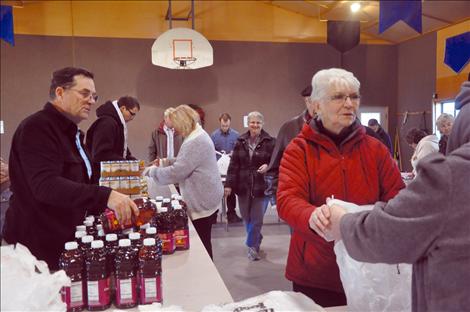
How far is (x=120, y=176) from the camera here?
94.4 inches

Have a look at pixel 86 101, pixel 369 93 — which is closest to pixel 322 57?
pixel 369 93

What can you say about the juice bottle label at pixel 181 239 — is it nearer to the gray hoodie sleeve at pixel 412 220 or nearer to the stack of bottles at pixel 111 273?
the stack of bottles at pixel 111 273

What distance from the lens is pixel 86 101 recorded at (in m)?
1.80

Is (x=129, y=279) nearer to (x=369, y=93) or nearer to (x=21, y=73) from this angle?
(x=21, y=73)

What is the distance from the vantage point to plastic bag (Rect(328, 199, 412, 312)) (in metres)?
1.26

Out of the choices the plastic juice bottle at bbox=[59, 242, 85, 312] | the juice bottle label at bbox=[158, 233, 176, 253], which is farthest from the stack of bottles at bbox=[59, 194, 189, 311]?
the juice bottle label at bbox=[158, 233, 176, 253]

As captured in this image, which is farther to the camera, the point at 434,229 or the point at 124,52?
the point at 124,52

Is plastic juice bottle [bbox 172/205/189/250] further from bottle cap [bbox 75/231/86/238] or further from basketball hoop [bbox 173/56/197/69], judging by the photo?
basketball hoop [bbox 173/56/197/69]

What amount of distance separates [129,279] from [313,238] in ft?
2.36

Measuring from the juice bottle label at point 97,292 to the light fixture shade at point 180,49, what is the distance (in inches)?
227

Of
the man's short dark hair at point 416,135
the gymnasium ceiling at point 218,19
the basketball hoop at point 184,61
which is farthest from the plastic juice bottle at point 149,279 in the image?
the gymnasium ceiling at point 218,19

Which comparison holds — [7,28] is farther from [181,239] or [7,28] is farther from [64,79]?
[181,239]

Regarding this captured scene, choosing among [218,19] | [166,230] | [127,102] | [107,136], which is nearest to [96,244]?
[166,230]

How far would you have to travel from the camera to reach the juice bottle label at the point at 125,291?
1311 millimetres
